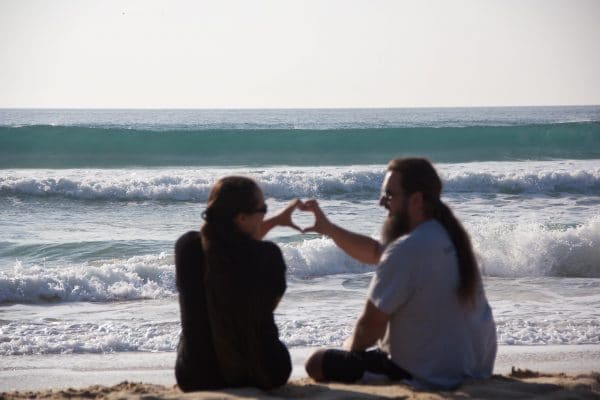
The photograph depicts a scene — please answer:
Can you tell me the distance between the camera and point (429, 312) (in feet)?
11.8

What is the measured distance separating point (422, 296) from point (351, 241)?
0.61 meters

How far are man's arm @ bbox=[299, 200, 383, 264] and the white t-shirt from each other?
0.43m

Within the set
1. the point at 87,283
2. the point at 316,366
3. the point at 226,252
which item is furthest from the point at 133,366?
the point at 87,283

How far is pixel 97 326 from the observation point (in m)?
6.61

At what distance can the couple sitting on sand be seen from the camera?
3521mm

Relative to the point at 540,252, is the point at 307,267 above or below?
below

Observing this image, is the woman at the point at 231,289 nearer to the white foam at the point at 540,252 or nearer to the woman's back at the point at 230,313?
the woman's back at the point at 230,313

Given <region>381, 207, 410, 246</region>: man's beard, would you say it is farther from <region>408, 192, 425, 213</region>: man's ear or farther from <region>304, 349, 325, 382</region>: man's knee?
<region>304, 349, 325, 382</region>: man's knee

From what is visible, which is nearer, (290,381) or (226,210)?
(226,210)

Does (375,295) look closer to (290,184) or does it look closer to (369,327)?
(369,327)

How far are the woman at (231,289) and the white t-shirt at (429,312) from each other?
476mm

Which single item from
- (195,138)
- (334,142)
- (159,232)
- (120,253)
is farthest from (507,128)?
(120,253)

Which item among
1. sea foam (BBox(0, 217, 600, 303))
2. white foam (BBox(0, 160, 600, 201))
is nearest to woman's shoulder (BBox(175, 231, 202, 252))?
sea foam (BBox(0, 217, 600, 303))

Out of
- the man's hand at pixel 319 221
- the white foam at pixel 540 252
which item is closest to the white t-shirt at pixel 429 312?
the man's hand at pixel 319 221
